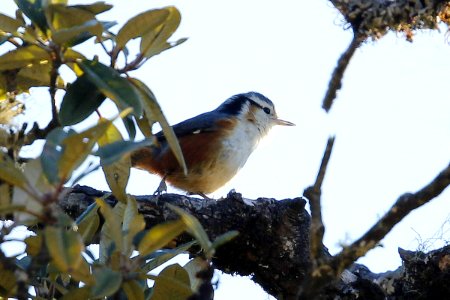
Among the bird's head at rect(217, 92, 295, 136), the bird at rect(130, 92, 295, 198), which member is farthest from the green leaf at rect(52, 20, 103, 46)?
the bird's head at rect(217, 92, 295, 136)

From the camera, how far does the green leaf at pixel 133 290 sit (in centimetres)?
177

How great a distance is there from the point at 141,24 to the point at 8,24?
327mm

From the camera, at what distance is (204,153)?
5.54m

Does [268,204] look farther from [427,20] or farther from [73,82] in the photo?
[73,82]

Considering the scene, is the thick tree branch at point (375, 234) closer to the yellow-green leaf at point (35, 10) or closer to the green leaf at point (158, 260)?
the green leaf at point (158, 260)

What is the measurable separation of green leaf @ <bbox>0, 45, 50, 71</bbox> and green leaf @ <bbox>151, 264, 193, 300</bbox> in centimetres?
57

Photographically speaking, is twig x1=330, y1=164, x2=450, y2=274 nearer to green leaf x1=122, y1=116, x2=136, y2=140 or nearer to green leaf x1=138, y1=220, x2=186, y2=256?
green leaf x1=138, y1=220, x2=186, y2=256

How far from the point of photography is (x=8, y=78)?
216cm

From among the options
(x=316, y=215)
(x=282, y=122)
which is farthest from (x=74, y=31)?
(x=282, y=122)

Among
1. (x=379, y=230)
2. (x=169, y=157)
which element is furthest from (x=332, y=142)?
(x=169, y=157)

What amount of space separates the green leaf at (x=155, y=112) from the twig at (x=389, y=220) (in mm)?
540

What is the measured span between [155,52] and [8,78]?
1.30ft

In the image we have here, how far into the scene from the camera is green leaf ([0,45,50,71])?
76.3 inches

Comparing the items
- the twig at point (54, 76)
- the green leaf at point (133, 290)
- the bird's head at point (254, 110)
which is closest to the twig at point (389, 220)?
the green leaf at point (133, 290)
